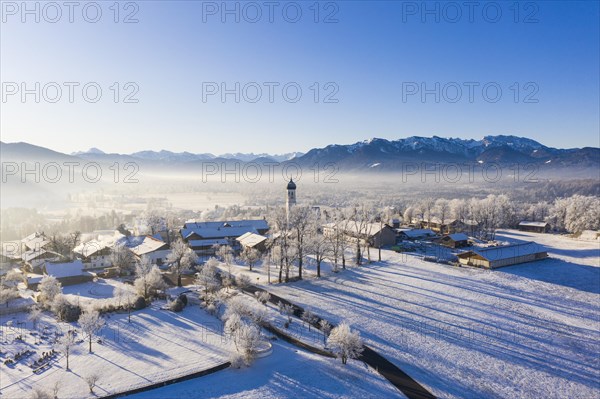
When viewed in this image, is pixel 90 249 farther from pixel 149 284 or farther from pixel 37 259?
pixel 149 284

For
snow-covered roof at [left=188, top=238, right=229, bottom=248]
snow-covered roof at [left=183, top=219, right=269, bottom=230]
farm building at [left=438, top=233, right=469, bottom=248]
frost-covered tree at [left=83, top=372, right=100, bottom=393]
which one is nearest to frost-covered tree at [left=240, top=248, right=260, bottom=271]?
snow-covered roof at [left=188, top=238, right=229, bottom=248]

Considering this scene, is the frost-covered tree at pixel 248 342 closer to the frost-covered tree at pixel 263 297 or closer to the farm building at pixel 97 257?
the frost-covered tree at pixel 263 297

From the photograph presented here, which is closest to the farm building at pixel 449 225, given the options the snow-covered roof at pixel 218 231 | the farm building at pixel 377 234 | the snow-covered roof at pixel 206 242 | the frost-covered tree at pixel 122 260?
the farm building at pixel 377 234

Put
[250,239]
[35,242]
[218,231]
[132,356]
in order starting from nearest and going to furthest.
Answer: [132,356] → [250,239] → [35,242] → [218,231]

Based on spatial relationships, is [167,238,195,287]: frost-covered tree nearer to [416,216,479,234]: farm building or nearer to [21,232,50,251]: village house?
[21,232,50,251]: village house

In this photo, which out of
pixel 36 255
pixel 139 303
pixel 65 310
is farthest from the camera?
pixel 36 255

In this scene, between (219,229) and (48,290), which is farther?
(219,229)

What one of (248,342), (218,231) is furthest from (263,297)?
(218,231)

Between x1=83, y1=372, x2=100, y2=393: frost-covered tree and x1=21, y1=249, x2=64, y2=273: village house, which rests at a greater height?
x1=21, y1=249, x2=64, y2=273: village house
